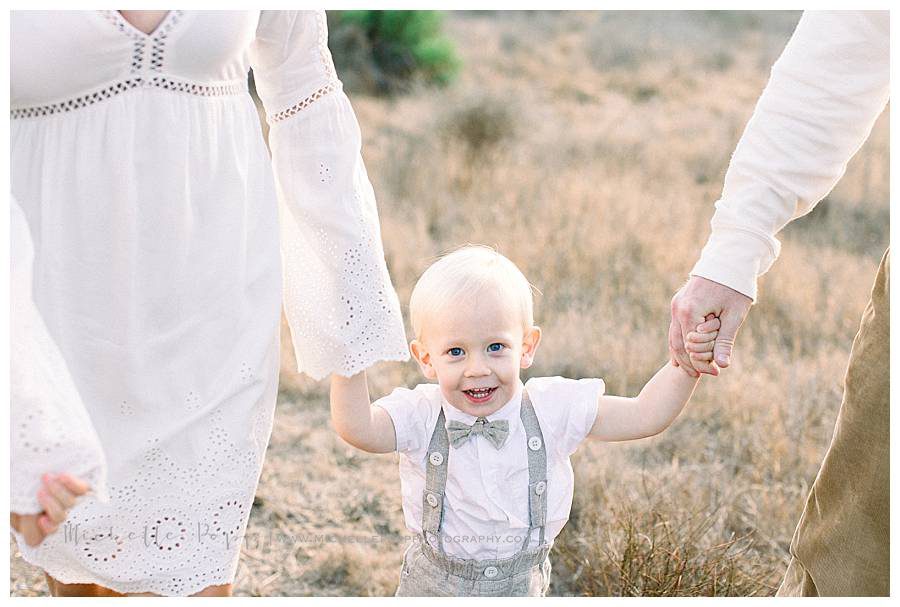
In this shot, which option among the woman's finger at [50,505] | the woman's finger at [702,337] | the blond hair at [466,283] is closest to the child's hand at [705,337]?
the woman's finger at [702,337]

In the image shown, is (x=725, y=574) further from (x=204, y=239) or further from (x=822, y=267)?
(x=822, y=267)

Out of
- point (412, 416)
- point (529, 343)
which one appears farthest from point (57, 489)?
point (529, 343)

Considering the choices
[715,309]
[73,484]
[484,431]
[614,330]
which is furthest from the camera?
[614,330]

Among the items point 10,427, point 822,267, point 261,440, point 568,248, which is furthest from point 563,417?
point 822,267

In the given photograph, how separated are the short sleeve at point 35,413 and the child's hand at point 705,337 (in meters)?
1.10

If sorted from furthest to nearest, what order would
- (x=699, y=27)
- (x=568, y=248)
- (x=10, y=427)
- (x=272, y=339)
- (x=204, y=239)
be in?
(x=699, y=27), (x=568, y=248), (x=272, y=339), (x=204, y=239), (x=10, y=427)

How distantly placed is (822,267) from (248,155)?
15.5 ft

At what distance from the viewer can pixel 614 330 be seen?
16.5ft

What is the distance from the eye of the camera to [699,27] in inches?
692

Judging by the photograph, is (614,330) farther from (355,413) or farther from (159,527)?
(159,527)

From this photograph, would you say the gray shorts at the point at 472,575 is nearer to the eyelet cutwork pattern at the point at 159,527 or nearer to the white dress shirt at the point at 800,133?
the eyelet cutwork pattern at the point at 159,527

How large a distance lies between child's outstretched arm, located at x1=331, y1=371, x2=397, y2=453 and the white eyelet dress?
1.5 inches

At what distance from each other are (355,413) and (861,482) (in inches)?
38.0

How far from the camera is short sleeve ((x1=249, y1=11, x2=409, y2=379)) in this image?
6.62 feet
